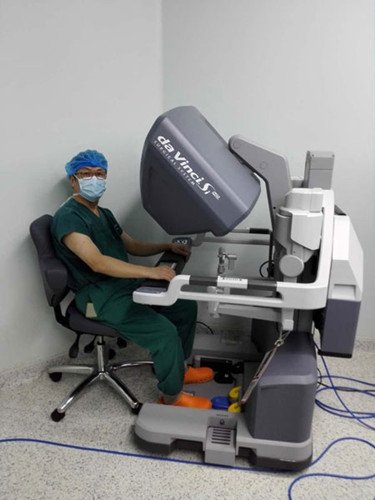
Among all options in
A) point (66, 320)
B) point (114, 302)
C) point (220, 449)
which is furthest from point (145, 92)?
point (220, 449)

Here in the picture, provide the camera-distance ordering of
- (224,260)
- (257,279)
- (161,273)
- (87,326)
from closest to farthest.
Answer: (257,279) < (161,273) < (224,260) < (87,326)

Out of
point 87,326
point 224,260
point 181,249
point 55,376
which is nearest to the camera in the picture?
point 224,260

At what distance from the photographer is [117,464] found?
137 cm

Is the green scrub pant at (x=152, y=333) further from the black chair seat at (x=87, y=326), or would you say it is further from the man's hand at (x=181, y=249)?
the man's hand at (x=181, y=249)

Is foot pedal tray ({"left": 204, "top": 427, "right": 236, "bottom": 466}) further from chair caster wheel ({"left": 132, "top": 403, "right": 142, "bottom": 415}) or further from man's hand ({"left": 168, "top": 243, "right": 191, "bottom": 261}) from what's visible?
man's hand ({"left": 168, "top": 243, "right": 191, "bottom": 261})

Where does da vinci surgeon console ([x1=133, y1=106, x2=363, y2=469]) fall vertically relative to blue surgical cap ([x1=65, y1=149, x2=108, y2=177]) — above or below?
below

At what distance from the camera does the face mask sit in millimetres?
1562

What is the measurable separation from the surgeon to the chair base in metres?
0.17

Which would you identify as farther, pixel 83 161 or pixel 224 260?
pixel 83 161

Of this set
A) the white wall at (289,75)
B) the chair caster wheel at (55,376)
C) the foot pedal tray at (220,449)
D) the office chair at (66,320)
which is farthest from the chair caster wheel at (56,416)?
the white wall at (289,75)

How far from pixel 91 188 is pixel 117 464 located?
3.64 ft

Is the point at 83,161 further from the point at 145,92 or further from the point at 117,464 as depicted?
the point at 117,464

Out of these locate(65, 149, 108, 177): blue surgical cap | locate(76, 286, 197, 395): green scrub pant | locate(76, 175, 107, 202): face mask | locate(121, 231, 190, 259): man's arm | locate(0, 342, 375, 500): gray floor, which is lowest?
locate(0, 342, 375, 500): gray floor

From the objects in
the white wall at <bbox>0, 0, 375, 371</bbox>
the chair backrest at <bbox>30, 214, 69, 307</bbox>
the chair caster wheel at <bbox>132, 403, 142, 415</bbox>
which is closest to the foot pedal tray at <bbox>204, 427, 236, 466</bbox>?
the chair caster wheel at <bbox>132, 403, 142, 415</bbox>
